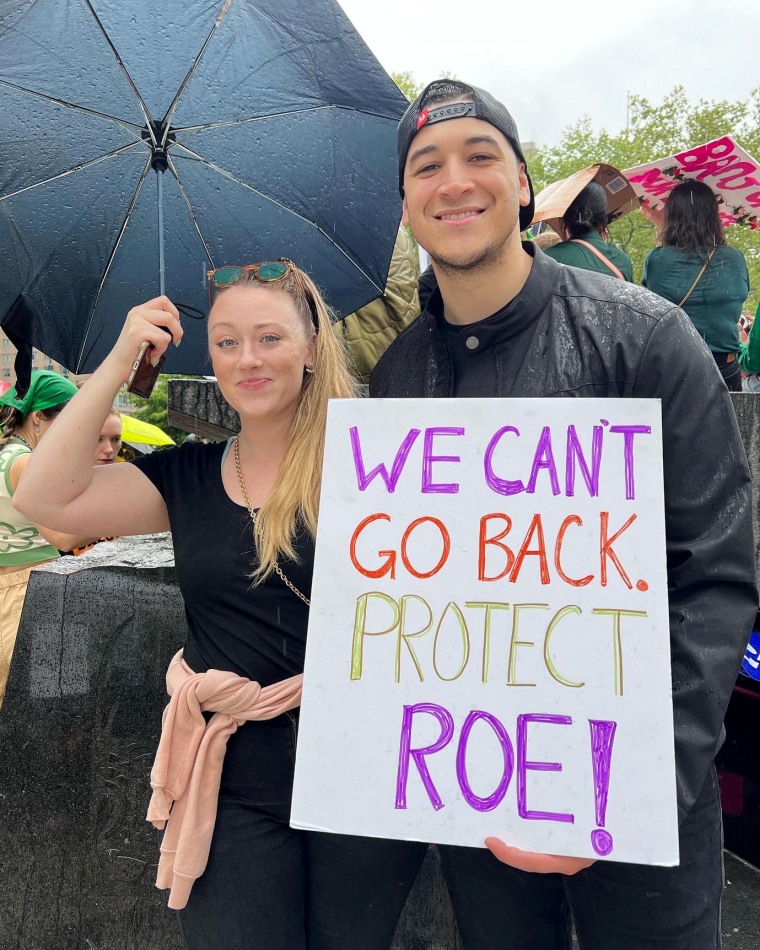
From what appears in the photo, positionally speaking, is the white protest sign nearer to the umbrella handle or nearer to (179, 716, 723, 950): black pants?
(179, 716, 723, 950): black pants

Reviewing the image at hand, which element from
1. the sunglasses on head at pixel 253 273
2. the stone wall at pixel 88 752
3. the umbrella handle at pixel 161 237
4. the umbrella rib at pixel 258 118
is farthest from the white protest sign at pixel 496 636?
the stone wall at pixel 88 752

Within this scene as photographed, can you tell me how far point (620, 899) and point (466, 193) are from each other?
1468 mm

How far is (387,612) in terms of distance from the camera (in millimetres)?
1425

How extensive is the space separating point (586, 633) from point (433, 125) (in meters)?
1.13

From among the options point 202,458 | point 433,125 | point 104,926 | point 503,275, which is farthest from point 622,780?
point 104,926

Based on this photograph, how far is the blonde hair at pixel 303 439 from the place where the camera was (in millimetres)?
1789

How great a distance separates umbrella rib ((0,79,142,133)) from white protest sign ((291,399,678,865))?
4.35 feet

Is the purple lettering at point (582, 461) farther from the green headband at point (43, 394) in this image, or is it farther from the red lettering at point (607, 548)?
the green headband at point (43, 394)

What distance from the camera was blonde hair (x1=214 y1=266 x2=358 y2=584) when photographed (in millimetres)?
1789

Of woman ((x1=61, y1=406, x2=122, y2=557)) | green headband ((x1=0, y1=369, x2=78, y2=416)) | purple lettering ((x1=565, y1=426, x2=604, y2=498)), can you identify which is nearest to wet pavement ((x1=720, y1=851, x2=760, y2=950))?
purple lettering ((x1=565, y1=426, x2=604, y2=498))

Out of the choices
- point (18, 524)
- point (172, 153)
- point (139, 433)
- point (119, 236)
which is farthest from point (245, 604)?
point (139, 433)

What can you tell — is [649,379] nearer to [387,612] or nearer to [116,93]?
[387,612]

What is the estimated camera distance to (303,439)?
6.33 ft

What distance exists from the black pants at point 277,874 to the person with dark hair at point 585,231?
2.39m
